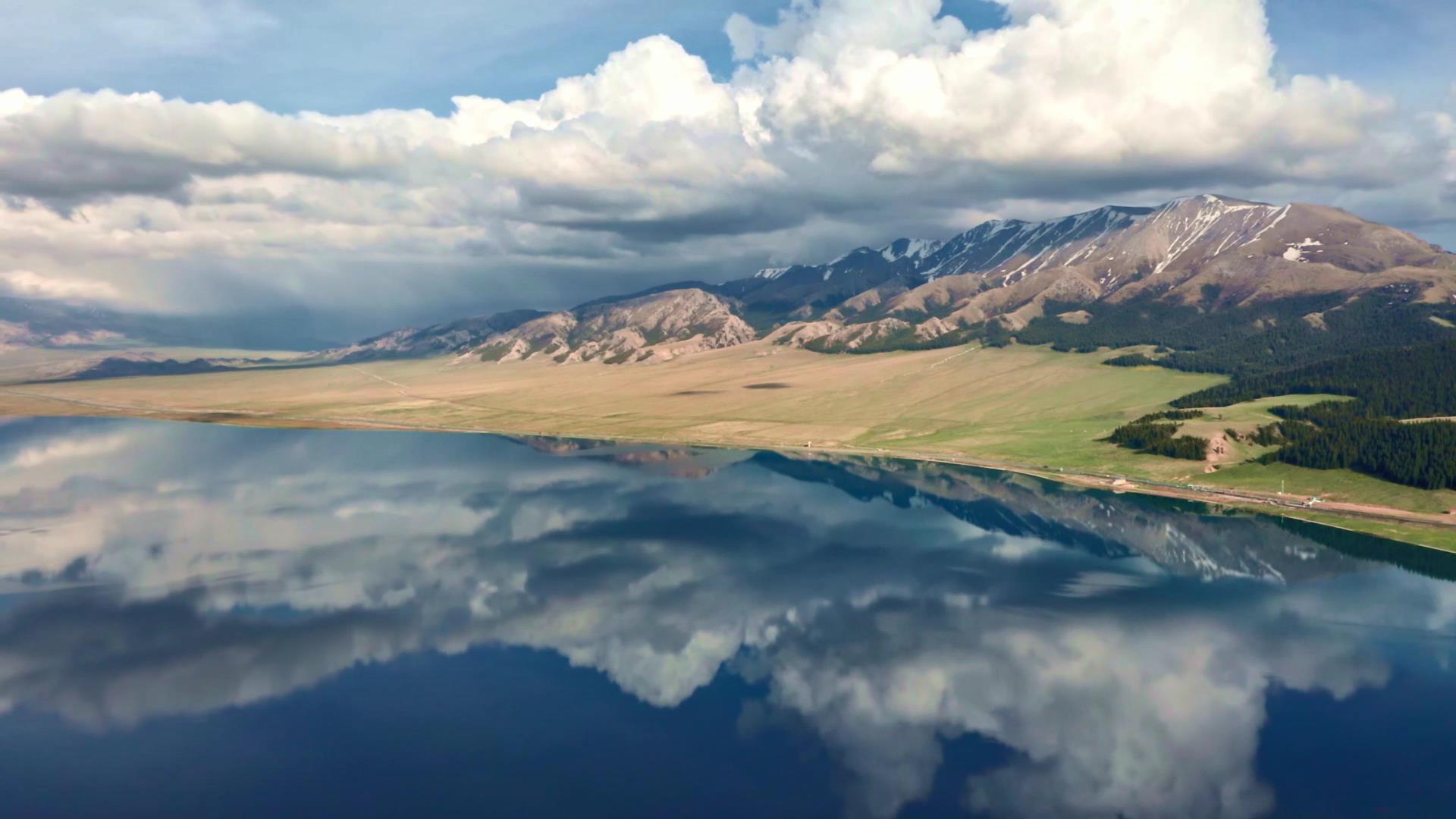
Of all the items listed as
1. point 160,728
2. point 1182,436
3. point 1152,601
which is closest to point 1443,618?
point 1152,601

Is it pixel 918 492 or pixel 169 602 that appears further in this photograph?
pixel 918 492

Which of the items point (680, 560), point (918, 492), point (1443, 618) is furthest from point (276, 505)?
point (1443, 618)

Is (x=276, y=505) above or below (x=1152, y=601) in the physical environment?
above

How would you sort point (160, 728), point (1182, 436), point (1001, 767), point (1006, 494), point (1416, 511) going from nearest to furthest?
point (1001, 767) < point (160, 728) < point (1416, 511) < point (1006, 494) < point (1182, 436)

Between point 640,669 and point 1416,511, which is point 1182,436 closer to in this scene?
point 1416,511

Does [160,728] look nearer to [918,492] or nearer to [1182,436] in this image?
[918,492]

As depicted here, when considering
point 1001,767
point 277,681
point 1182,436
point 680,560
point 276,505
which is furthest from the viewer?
point 1182,436
